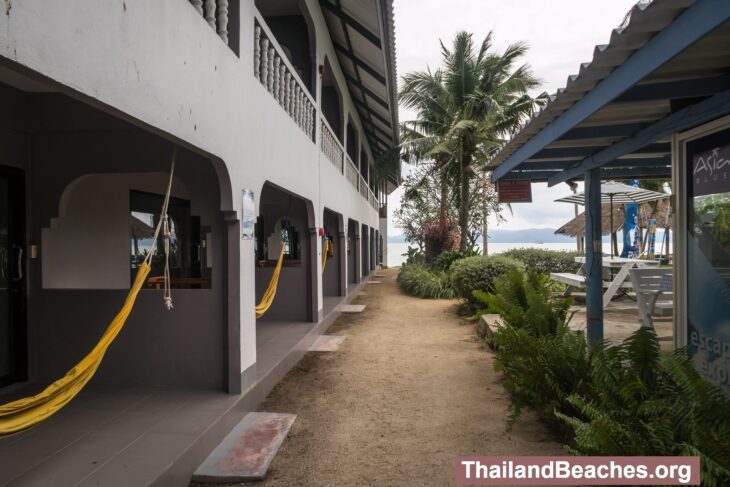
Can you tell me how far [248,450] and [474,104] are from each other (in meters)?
12.9

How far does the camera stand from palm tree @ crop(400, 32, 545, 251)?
14281mm

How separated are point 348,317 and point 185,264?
141 inches

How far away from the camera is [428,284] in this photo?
13.2 metres

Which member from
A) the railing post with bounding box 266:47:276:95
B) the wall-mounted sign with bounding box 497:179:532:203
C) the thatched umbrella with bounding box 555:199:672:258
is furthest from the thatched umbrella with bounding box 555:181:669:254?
the thatched umbrella with bounding box 555:199:672:258

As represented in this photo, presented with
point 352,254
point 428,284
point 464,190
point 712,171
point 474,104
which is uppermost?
point 474,104

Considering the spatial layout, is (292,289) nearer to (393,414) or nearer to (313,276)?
(313,276)

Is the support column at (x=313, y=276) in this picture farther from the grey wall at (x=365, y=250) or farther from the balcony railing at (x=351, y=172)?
the grey wall at (x=365, y=250)

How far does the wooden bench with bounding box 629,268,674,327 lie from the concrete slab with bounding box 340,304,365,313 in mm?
6020

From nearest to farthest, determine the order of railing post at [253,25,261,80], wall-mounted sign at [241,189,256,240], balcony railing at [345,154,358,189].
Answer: wall-mounted sign at [241,189,256,240]
railing post at [253,25,261,80]
balcony railing at [345,154,358,189]

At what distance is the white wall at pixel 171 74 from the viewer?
1.93m

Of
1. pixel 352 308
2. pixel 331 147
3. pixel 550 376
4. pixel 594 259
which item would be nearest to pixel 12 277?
pixel 550 376

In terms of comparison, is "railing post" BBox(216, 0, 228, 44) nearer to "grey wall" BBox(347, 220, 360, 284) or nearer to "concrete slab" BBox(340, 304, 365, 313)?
"concrete slab" BBox(340, 304, 365, 313)

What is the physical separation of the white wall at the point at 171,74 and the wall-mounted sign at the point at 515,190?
2.97 meters

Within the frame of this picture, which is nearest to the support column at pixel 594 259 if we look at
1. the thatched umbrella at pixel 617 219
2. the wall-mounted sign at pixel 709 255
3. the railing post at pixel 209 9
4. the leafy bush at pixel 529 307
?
the leafy bush at pixel 529 307
